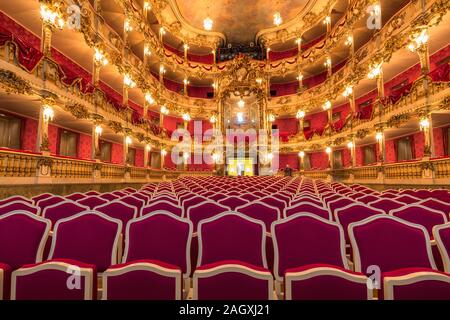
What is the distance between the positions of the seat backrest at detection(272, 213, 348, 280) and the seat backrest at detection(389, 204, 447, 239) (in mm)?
1219

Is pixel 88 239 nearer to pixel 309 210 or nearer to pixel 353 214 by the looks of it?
pixel 309 210

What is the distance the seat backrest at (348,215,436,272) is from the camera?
212 cm

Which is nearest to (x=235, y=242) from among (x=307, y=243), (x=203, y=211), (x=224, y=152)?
(x=307, y=243)

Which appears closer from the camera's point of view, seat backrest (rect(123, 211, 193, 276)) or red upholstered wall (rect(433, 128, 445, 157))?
seat backrest (rect(123, 211, 193, 276))

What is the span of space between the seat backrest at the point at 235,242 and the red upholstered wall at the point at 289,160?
75.5ft

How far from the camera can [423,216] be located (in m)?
2.88

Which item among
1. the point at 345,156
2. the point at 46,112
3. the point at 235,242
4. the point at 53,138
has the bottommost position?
the point at 235,242

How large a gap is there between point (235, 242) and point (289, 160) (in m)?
23.3

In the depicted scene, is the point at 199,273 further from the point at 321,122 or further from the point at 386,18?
the point at 321,122

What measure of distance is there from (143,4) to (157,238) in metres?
19.6

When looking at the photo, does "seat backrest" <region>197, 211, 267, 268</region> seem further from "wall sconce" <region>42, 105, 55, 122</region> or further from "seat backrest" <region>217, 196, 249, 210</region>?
"wall sconce" <region>42, 105, 55, 122</region>

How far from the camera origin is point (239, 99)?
82.9 feet

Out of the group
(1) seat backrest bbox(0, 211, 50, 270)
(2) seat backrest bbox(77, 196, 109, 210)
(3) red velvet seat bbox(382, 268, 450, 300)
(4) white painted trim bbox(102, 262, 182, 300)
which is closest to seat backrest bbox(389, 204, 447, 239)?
(3) red velvet seat bbox(382, 268, 450, 300)
